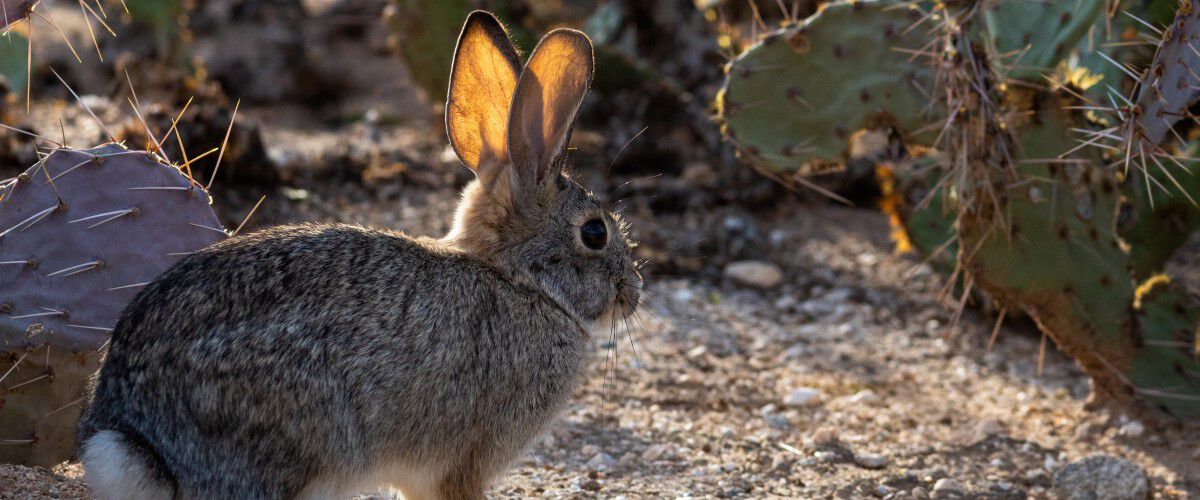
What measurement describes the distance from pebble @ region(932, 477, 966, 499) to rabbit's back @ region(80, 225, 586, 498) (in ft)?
5.82

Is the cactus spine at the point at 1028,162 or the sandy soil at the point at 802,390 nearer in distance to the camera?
the sandy soil at the point at 802,390

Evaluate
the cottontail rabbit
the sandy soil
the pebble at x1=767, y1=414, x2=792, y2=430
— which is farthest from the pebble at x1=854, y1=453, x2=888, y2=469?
the cottontail rabbit

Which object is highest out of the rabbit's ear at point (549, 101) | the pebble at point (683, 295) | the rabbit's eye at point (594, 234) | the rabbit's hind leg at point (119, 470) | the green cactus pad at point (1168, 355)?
the rabbit's ear at point (549, 101)

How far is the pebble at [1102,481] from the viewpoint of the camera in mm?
4598

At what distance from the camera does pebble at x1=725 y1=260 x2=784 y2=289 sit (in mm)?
7016

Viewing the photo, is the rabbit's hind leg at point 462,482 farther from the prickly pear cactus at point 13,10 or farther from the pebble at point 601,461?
the prickly pear cactus at point 13,10

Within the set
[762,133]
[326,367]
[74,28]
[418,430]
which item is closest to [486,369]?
[418,430]

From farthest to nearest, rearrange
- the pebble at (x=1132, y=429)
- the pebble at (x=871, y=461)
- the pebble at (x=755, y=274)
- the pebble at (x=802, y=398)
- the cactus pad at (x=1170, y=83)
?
the pebble at (x=755, y=274) < the pebble at (x=802, y=398) < the pebble at (x=1132, y=429) < the pebble at (x=871, y=461) < the cactus pad at (x=1170, y=83)

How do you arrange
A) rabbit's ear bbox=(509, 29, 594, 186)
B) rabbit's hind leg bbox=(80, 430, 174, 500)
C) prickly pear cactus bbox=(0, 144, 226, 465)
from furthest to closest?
prickly pear cactus bbox=(0, 144, 226, 465) < rabbit's ear bbox=(509, 29, 594, 186) < rabbit's hind leg bbox=(80, 430, 174, 500)

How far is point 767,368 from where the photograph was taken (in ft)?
19.6

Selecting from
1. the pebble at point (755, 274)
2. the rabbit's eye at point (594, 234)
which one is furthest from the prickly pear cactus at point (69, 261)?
the pebble at point (755, 274)

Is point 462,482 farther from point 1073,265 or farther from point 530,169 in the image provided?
point 1073,265

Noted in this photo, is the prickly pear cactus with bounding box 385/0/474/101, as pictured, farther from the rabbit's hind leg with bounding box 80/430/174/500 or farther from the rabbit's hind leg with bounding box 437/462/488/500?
the rabbit's hind leg with bounding box 80/430/174/500

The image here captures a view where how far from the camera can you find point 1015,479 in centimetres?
485
